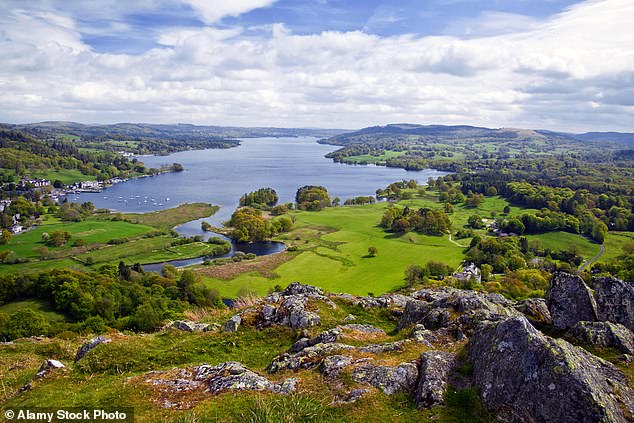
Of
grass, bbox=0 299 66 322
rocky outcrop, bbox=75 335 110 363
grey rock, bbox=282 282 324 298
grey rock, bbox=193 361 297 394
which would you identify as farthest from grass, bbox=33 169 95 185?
grey rock, bbox=193 361 297 394

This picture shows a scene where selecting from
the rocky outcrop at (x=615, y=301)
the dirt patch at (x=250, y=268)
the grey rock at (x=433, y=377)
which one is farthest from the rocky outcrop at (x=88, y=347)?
the dirt patch at (x=250, y=268)

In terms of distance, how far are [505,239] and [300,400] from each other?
85887 millimetres

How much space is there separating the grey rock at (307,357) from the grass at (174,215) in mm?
99849

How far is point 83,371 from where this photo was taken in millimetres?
13766

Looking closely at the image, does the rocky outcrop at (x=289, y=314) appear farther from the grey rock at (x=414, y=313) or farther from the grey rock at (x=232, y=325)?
the grey rock at (x=414, y=313)

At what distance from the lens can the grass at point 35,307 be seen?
44.8m

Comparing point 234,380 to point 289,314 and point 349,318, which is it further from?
point 349,318

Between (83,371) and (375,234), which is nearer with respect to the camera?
(83,371)

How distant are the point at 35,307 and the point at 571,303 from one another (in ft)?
182

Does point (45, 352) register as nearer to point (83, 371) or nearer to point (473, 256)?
point (83, 371)

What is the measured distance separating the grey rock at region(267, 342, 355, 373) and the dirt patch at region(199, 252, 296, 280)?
5370 centimetres

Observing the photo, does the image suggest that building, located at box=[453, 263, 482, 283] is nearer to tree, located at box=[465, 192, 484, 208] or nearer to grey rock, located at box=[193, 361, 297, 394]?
grey rock, located at box=[193, 361, 297, 394]

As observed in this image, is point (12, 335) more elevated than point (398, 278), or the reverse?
point (12, 335)

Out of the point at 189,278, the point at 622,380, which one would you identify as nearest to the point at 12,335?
the point at 189,278
